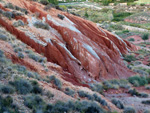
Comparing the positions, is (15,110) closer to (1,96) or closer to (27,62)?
(1,96)

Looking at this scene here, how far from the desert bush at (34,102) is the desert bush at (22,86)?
1.43 ft

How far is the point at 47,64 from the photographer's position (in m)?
11.7

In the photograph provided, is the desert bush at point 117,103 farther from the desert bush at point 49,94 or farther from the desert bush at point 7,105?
the desert bush at point 7,105

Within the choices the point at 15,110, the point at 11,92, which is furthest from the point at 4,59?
the point at 15,110

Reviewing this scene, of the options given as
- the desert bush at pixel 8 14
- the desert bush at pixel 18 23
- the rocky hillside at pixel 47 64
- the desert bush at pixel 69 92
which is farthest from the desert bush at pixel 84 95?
the desert bush at pixel 8 14

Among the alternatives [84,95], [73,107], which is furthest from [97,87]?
[73,107]

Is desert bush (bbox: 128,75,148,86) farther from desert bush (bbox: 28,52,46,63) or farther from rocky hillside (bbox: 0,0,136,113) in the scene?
desert bush (bbox: 28,52,46,63)

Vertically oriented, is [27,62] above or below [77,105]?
above

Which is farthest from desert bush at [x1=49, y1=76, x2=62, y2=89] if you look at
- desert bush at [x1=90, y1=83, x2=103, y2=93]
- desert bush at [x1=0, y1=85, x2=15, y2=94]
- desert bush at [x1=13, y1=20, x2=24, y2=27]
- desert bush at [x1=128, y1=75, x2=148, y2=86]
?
desert bush at [x1=128, y1=75, x2=148, y2=86]

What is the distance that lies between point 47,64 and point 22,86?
4474 millimetres

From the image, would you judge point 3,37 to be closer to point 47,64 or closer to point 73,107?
point 47,64

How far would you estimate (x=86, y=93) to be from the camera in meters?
9.88

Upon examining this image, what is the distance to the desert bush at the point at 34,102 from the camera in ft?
20.9

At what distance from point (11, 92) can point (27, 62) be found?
12.6 ft
